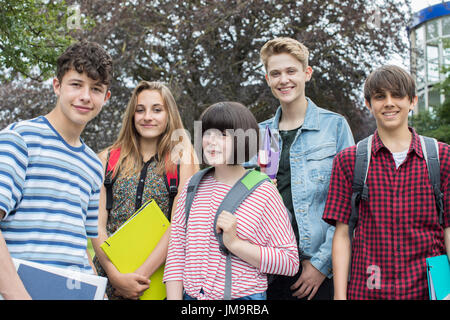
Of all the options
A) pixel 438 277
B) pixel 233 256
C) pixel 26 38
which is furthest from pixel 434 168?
pixel 26 38

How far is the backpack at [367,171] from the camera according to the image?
86.4 inches

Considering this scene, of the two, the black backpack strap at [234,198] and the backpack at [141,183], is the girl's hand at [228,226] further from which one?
the backpack at [141,183]

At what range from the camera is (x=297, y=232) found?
2.67m

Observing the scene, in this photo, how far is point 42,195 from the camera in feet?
6.48

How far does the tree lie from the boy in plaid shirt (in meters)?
7.38

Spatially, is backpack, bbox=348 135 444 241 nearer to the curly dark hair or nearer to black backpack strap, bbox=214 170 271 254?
black backpack strap, bbox=214 170 271 254

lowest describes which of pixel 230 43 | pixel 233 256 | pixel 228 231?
pixel 233 256

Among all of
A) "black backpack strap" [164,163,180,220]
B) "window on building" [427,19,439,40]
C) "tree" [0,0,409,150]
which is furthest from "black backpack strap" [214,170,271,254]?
"window on building" [427,19,439,40]

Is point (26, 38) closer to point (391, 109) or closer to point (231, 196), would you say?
point (231, 196)

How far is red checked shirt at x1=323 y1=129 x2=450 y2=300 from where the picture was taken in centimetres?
217

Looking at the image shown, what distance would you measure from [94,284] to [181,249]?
523 millimetres

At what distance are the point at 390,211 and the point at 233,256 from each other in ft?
2.67

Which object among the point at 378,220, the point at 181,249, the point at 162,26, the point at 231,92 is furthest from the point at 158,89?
the point at 162,26
